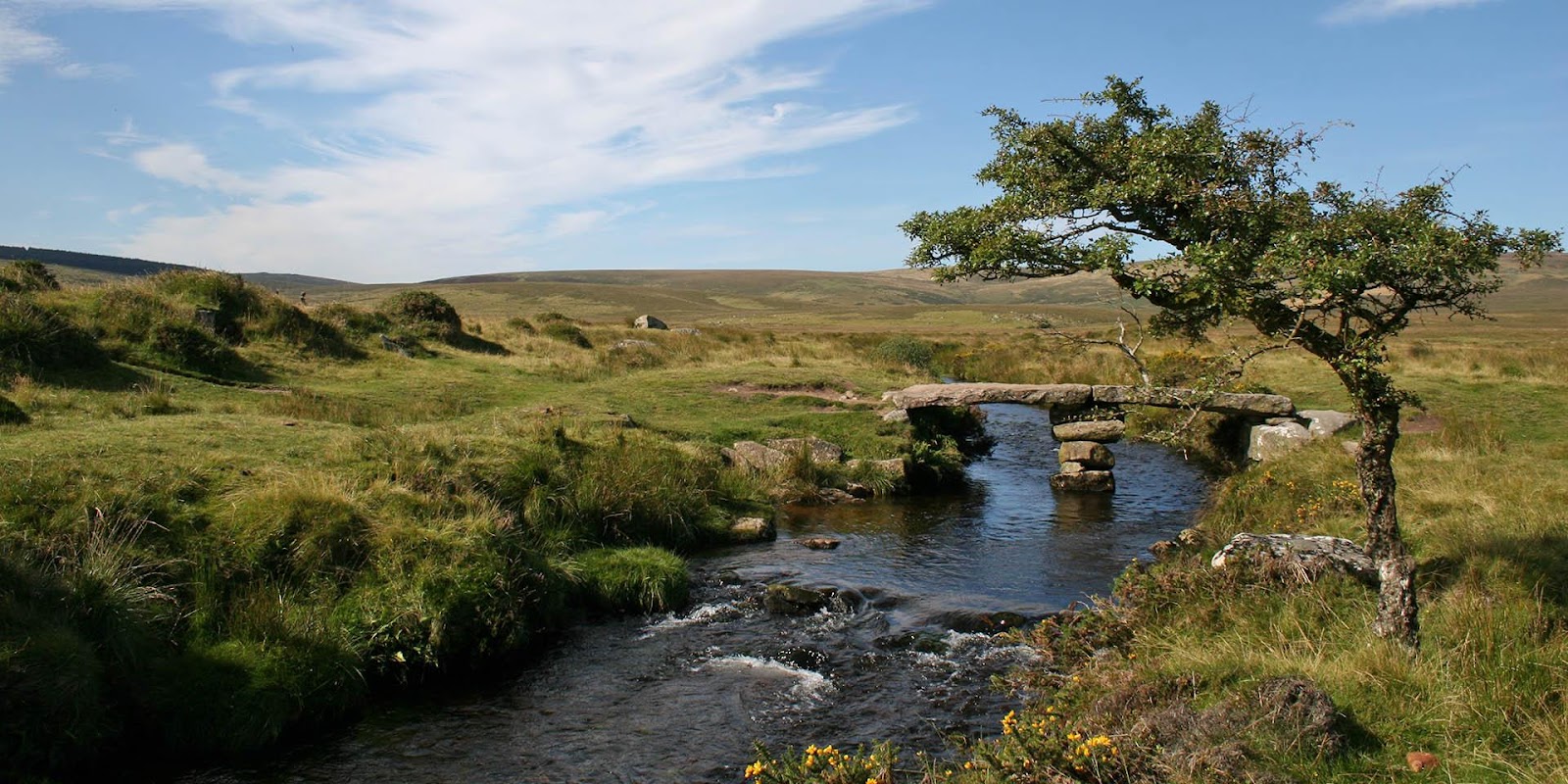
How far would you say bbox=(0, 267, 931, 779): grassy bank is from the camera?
8.80 metres

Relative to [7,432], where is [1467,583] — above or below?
below

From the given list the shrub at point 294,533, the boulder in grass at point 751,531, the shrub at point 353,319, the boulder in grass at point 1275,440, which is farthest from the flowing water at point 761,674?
the shrub at point 353,319

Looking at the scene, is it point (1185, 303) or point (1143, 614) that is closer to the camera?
point (1185, 303)

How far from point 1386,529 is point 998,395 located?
1721cm

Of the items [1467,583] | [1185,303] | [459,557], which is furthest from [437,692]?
[1467,583]

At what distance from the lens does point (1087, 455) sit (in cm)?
2362

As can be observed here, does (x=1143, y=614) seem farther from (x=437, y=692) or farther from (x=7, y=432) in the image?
(x=7, y=432)

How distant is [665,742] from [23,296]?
70.5 feet

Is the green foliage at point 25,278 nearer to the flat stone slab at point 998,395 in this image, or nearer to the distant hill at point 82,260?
the flat stone slab at point 998,395

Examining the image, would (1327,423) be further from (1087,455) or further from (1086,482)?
(1086,482)

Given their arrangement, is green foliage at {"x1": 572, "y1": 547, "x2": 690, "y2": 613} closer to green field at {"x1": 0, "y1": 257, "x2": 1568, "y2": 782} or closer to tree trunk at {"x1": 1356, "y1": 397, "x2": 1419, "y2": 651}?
green field at {"x1": 0, "y1": 257, "x2": 1568, "y2": 782}

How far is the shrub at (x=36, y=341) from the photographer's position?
18625mm

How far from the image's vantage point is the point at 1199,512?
19.5 meters

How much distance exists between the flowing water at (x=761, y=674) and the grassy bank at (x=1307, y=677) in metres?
0.90
